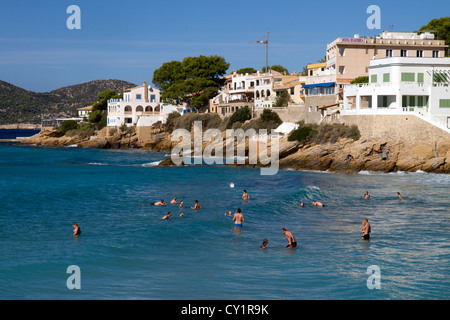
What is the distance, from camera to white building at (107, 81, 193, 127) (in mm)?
97250

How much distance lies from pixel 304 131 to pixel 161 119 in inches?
1824

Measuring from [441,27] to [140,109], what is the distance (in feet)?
178

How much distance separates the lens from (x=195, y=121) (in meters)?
84.6

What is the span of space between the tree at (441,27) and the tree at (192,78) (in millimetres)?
36525

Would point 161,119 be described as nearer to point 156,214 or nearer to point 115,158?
→ point 115,158

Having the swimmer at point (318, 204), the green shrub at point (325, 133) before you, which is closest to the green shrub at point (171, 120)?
the green shrub at point (325, 133)

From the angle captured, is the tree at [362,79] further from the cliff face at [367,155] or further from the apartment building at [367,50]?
the cliff face at [367,155]

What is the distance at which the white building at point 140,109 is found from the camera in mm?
97250

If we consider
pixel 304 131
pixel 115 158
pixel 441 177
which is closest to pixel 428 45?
pixel 304 131

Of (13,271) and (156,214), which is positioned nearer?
(13,271)

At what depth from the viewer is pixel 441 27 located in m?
76.2

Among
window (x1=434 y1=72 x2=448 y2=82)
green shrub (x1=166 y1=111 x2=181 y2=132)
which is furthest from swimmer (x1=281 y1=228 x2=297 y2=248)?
green shrub (x1=166 y1=111 x2=181 y2=132)

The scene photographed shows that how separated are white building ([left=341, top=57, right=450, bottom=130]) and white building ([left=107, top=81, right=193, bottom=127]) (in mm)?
51392
